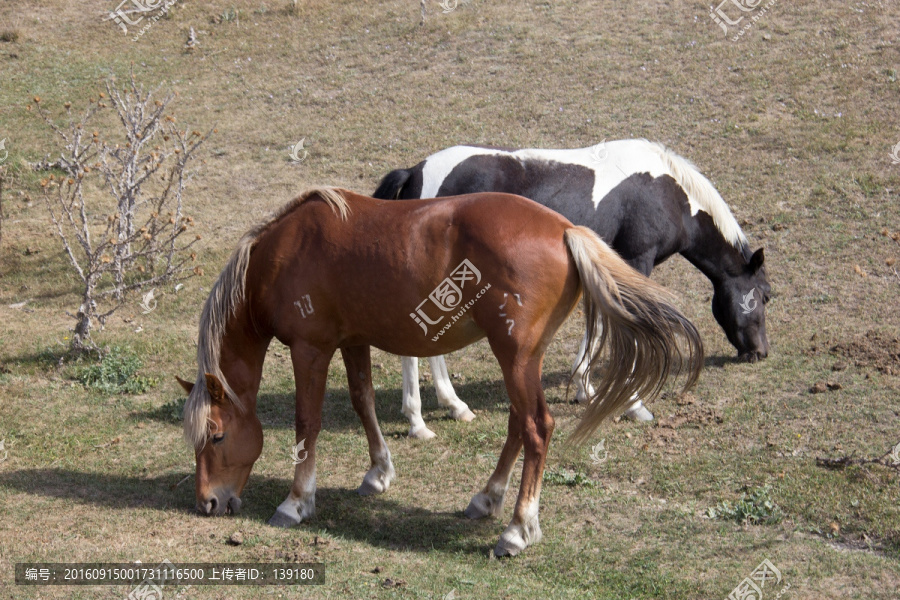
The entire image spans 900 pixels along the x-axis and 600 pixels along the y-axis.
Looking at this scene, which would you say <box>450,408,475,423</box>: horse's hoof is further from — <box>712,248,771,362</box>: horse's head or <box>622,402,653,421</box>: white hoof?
<box>712,248,771,362</box>: horse's head

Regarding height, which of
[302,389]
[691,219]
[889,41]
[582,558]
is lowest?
[582,558]

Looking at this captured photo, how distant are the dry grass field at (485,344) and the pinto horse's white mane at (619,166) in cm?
169

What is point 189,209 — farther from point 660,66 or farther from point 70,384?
point 660,66

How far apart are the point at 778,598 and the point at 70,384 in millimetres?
6781

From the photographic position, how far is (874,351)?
8.19 meters

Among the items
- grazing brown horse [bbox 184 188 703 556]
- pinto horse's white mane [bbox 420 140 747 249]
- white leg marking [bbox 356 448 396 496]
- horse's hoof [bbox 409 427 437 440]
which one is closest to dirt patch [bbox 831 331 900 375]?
pinto horse's white mane [bbox 420 140 747 249]

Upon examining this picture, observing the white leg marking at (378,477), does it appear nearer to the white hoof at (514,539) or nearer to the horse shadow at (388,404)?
the horse shadow at (388,404)

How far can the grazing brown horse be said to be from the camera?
17.3 ft

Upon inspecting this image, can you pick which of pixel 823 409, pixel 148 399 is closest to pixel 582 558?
pixel 823 409

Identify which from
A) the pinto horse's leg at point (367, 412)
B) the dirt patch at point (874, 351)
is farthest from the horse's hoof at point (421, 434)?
the dirt patch at point (874, 351)

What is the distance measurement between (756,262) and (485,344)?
3087 millimetres

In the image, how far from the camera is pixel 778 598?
466cm

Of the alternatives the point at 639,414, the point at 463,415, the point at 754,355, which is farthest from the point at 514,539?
the point at 754,355

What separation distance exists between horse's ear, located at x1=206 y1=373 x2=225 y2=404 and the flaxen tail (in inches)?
95.2
